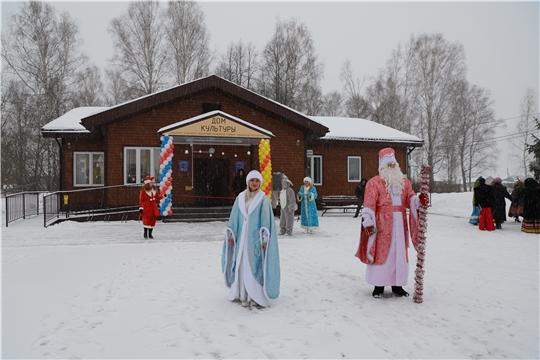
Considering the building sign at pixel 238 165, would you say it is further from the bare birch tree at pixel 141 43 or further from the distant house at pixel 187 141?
the bare birch tree at pixel 141 43

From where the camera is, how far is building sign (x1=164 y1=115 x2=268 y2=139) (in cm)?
1426

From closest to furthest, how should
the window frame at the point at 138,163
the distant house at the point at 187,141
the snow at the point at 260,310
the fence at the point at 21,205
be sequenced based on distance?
the snow at the point at 260,310, the fence at the point at 21,205, the distant house at the point at 187,141, the window frame at the point at 138,163

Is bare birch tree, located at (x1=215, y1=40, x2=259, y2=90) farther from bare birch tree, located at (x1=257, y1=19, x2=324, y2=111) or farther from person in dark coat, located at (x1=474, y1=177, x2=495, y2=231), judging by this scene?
person in dark coat, located at (x1=474, y1=177, x2=495, y2=231)

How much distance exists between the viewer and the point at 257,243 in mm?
Answer: 5137

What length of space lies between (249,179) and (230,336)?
81.1 inches

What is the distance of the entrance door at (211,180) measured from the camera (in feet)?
57.3

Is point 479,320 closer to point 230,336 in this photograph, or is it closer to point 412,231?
point 412,231

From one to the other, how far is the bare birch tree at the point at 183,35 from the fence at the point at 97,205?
16364mm

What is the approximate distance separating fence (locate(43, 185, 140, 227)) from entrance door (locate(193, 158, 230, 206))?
2658 millimetres

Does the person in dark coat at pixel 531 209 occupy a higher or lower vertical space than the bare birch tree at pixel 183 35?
lower

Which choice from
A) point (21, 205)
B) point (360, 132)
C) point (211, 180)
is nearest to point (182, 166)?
point (211, 180)

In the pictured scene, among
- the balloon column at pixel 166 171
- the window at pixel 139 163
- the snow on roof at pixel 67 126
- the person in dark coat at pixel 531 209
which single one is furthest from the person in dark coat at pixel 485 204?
the snow on roof at pixel 67 126

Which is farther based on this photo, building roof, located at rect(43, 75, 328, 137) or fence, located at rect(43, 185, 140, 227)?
building roof, located at rect(43, 75, 328, 137)

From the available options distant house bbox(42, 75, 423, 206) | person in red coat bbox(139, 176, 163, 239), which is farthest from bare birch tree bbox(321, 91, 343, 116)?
person in red coat bbox(139, 176, 163, 239)
